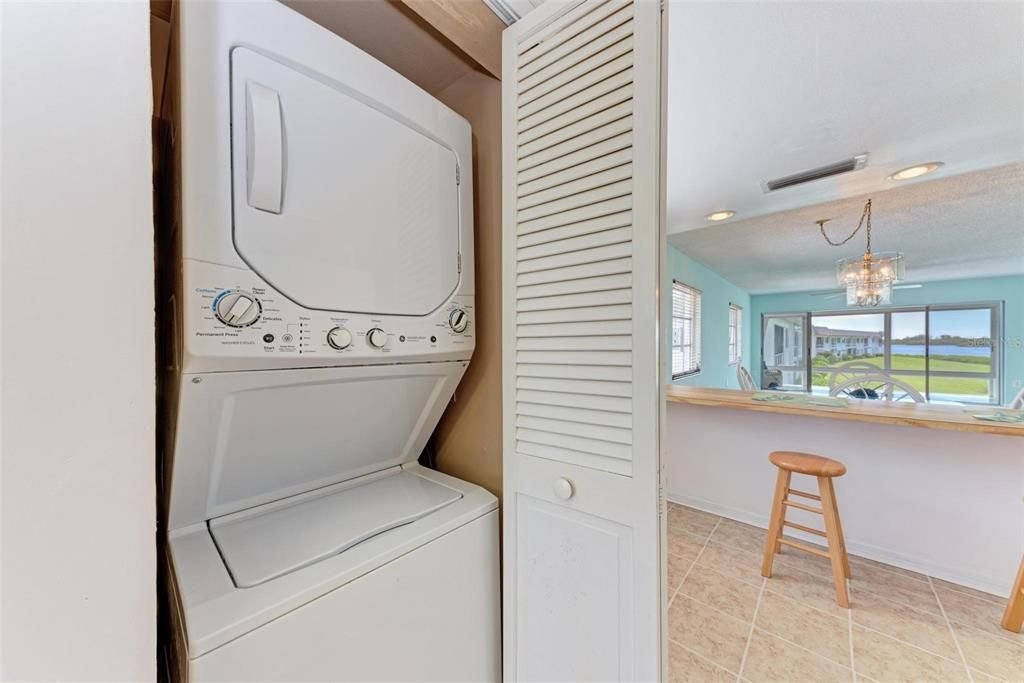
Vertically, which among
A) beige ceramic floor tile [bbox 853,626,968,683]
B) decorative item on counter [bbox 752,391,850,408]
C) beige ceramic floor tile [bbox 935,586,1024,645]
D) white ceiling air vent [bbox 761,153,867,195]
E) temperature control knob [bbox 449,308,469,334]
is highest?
white ceiling air vent [bbox 761,153,867,195]

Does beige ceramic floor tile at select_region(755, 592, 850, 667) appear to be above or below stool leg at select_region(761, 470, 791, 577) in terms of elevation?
below

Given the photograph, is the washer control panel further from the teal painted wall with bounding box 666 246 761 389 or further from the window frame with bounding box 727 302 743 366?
the window frame with bounding box 727 302 743 366

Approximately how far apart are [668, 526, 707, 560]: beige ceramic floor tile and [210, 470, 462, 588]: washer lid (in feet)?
6.45

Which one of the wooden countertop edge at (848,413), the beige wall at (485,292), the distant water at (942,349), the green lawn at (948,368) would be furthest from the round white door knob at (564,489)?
the distant water at (942,349)

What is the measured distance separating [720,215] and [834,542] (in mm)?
2336

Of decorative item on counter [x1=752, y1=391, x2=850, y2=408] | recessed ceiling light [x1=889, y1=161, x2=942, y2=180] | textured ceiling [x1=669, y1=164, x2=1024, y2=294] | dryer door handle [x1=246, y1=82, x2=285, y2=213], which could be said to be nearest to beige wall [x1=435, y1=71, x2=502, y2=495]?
dryer door handle [x1=246, y1=82, x2=285, y2=213]

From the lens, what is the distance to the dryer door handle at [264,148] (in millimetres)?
714

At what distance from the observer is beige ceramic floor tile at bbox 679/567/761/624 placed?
74.3 inches

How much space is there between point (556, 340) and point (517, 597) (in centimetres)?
68

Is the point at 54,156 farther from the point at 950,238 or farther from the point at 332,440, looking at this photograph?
the point at 950,238

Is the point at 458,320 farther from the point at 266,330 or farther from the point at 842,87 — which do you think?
the point at 842,87

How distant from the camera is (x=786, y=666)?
1559 millimetres

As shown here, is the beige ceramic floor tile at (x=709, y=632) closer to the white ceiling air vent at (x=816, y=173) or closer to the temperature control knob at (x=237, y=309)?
the temperature control knob at (x=237, y=309)

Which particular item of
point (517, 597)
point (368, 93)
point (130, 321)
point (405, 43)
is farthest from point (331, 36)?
point (517, 597)
